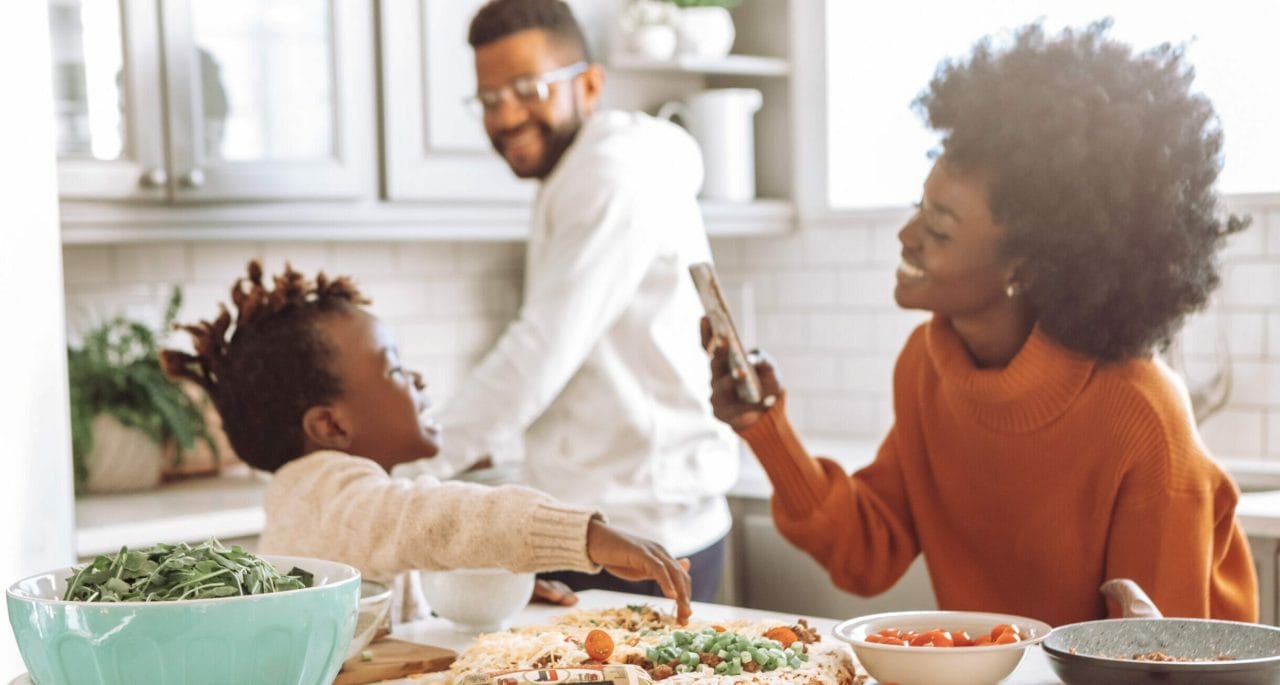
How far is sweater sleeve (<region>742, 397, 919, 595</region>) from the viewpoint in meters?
2.04

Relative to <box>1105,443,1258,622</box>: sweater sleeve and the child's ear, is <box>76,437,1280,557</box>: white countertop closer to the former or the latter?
the child's ear

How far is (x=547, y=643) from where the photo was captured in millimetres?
1344

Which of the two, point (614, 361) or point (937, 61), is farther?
point (937, 61)

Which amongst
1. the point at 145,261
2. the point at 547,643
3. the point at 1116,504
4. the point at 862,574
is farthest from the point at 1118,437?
the point at 145,261

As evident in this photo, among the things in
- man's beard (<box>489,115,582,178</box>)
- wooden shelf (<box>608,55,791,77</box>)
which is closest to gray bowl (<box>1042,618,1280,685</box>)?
man's beard (<box>489,115,582,178</box>)

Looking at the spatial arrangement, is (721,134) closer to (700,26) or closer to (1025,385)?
(700,26)

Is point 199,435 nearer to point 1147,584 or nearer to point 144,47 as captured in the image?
point 144,47

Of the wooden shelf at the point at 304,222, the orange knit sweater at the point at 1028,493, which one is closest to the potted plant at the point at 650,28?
the wooden shelf at the point at 304,222

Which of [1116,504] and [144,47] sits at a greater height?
[144,47]

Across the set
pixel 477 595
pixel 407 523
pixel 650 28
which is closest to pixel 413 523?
pixel 407 523

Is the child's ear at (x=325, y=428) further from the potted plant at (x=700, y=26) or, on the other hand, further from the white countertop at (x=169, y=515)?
the potted plant at (x=700, y=26)

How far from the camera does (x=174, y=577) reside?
109 centimetres

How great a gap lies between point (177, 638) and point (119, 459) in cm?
203

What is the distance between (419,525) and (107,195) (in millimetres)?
1530
